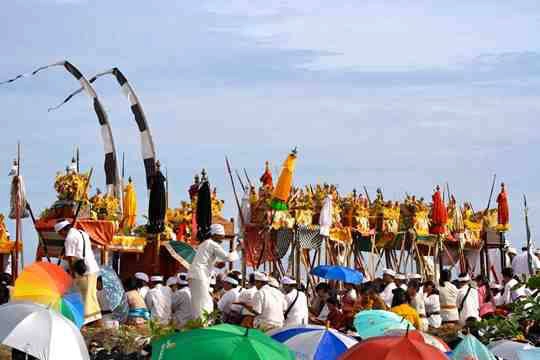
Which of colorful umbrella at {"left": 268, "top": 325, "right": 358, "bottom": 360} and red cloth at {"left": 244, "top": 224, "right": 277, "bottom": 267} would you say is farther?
red cloth at {"left": 244, "top": 224, "right": 277, "bottom": 267}

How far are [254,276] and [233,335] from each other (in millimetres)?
8660

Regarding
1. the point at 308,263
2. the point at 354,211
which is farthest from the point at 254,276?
the point at 354,211

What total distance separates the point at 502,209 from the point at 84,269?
22581mm

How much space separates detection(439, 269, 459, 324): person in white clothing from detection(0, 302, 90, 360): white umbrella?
35.5 ft

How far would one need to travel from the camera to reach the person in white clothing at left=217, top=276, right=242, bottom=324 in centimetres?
1647

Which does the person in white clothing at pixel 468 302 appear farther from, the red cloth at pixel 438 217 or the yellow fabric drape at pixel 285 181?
the red cloth at pixel 438 217

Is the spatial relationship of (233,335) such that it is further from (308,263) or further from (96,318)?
(308,263)

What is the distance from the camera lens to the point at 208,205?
22188 mm

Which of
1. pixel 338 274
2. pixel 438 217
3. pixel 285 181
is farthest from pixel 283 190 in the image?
pixel 438 217

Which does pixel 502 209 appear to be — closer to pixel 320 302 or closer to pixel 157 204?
pixel 157 204

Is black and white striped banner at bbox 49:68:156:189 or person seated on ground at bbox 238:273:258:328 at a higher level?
black and white striped banner at bbox 49:68:156:189

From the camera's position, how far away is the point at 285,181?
26.7 m

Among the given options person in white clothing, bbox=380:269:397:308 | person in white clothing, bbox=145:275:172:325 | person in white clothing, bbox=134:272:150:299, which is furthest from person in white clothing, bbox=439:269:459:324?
person in white clothing, bbox=134:272:150:299

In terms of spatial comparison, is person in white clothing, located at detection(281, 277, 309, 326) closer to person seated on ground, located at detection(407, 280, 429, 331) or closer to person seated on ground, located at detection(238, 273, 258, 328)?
person seated on ground, located at detection(238, 273, 258, 328)
